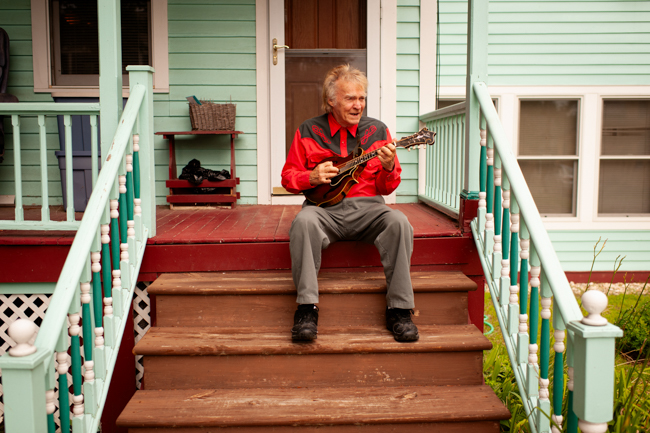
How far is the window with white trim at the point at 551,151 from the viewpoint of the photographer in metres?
5.35

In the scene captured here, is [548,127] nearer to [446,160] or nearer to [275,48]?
[446,160]

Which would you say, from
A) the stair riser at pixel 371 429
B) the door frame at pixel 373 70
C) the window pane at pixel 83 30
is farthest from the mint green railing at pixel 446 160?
the window pane at pixel 83 30

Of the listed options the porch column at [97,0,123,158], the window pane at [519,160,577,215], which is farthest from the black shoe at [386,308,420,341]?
the window pane at [519,160,577,215]

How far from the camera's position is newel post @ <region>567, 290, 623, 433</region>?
1.58m

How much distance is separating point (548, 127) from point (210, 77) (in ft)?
11.7

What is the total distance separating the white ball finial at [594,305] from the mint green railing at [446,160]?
1497 millimetres

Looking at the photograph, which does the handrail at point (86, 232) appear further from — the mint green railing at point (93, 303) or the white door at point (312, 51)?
the white door at point (312, 51)

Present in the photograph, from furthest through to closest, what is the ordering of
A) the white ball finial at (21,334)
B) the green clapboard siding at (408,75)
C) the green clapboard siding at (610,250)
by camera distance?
the green clapboard siding at (610,250), the green clapboard siding at (408,75), the white ball finial at (21,334)

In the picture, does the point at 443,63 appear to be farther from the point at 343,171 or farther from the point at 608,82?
the point at 343,171

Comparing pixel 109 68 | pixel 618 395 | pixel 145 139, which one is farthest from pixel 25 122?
pixel 618 395

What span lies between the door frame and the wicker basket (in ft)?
1.04

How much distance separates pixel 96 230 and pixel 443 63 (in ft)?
13.4

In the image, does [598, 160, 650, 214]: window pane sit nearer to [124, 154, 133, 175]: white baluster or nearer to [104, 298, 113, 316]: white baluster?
[124, 154, 133, 175]: white baluster

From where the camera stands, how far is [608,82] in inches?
203
